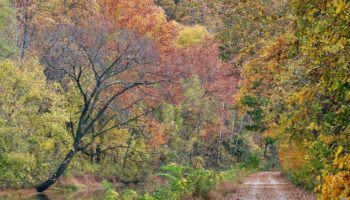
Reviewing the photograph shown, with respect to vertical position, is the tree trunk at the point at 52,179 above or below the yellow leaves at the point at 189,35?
below

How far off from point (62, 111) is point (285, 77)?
19950mm

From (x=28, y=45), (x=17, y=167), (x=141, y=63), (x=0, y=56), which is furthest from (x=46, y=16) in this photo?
(x=17, y=167)

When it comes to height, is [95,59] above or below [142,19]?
below

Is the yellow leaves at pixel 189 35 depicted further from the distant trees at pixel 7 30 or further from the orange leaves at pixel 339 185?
the orange leaves at pixel 339 185

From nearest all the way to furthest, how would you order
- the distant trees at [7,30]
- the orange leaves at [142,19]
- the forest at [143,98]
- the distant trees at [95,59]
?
the forest at [143,98] < the distant trees at [95,59] < the distant trees at [7,30] < the orange leaves at [142,19]

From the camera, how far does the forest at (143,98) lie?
49.5 ft

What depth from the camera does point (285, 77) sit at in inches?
480

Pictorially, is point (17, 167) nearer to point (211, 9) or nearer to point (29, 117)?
point (29, 117)

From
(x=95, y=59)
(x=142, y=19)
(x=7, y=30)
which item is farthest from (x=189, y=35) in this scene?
(x=95, y=59)

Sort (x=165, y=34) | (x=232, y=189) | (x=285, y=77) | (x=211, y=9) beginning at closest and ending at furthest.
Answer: (x=285, y=77) < (x=211, y=9) < (x=232, y=189) < (x=165, y=34)

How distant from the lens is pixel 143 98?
122 feet

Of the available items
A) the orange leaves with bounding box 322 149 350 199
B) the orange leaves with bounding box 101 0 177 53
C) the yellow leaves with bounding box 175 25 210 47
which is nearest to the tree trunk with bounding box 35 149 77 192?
the orange leaves with bounding box 101 0 177 53

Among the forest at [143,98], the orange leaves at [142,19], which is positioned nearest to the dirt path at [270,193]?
the forest at [143,98]

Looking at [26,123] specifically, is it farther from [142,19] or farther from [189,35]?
[189,35]
